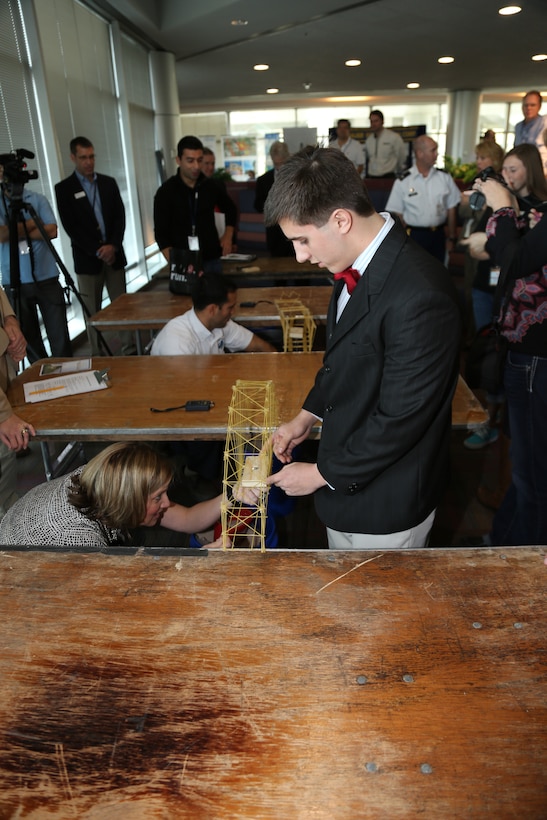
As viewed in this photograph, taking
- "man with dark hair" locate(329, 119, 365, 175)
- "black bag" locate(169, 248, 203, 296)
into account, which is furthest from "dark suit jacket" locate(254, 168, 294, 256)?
"man with dark hair" locate(329, 119, 365, 175)

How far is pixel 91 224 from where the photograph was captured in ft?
15.0

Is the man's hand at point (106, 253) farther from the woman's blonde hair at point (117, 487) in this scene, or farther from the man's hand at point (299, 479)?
the man's hand at point (299, 479)

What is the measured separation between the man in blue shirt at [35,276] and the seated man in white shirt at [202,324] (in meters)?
A: 1.24

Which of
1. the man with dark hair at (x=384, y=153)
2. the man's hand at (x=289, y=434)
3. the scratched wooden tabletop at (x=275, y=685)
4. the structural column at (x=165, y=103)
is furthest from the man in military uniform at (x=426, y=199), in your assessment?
the structural column at (x=165, y=103)

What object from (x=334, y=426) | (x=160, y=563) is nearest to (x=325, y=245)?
(x=334, y=426)

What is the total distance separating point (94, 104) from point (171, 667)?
6.81m

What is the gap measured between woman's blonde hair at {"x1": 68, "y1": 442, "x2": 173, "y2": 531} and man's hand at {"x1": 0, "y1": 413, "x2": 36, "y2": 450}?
1.68 ft

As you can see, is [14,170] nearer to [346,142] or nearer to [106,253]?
[106,253]

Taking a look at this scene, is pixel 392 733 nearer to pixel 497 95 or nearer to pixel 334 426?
pixel 334 426

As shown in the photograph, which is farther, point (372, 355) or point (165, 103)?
point (165, 103)

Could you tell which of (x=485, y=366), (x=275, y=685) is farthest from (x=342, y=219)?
(x=485, y=366)

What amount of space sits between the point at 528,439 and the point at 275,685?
1.40 metres

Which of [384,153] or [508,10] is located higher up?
[508,10]

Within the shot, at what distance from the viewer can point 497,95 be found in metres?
15.3
